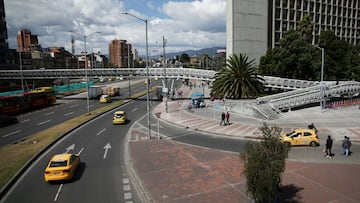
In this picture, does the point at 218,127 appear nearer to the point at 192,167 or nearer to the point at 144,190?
the point at 192,167

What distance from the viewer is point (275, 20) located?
252 feet

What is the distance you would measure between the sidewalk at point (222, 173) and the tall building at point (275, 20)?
46.9 metres

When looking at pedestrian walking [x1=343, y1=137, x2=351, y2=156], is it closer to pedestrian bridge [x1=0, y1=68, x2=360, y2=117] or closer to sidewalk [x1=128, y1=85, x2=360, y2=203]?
sidewalk [x1=128, y1=85, x2=360, y2=203]

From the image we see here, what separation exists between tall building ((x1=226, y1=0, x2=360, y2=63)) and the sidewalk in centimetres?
4690

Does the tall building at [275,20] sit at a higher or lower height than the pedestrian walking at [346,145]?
higher

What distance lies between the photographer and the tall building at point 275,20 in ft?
221

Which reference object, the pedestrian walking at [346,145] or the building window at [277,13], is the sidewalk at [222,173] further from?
the building window at [277,13]

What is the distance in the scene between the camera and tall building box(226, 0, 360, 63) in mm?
67438

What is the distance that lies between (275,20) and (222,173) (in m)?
72.6

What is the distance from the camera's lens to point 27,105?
147ft

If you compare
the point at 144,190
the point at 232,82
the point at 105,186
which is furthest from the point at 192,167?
the point at 232,82

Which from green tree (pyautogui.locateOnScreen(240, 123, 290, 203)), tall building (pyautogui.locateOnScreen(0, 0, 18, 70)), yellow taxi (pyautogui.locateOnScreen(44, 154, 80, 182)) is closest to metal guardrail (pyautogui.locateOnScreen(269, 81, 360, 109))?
green tree (pyautogui.locateOnScreen(240, 123, 290, 203))

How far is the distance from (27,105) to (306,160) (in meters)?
44.7

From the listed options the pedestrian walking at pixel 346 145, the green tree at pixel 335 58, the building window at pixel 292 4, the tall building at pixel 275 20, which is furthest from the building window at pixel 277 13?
the pedestrian walking at pixel 346 145
